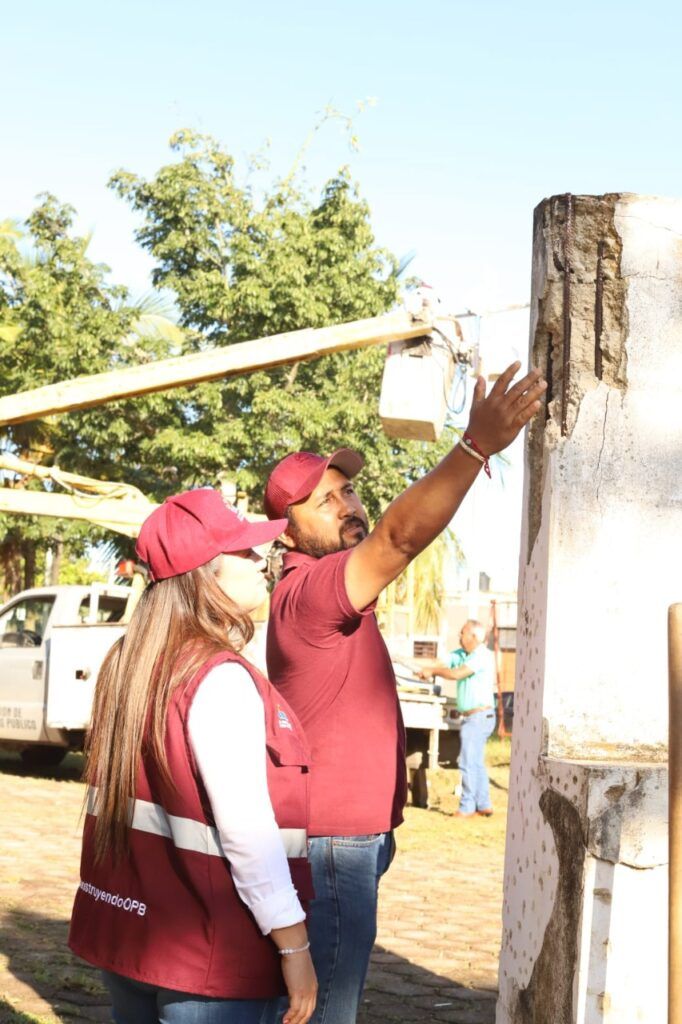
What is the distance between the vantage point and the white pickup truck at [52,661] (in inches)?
512

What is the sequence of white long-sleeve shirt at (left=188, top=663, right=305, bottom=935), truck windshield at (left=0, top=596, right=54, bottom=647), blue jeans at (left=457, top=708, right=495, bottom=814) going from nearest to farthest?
white long-sleeve shirt at (left=188, top=663, right=305, bottom=935)
blue jeans at (left=457, top=708, right=495, bottom=814)
truck windshield at (left=0, top=596, right=54, bottom=647)

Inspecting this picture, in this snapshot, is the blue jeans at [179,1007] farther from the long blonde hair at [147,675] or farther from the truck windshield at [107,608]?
the truck windshield at [107,608]

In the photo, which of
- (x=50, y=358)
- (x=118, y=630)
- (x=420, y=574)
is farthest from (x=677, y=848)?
(x=420, y=574)

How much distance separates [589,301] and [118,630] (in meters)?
10.5

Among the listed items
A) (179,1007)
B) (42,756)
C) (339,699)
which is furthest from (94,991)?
(42,756)

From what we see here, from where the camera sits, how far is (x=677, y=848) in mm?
1984

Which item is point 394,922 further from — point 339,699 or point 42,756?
point 42,756

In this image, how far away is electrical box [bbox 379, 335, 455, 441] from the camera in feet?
34.8

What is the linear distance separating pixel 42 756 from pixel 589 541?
1294cm

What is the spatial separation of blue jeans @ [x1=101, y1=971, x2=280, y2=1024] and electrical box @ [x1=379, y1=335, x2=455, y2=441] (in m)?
8.23

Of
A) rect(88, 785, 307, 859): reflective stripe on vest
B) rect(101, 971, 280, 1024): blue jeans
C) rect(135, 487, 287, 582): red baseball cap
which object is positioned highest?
rect(135, 487, 287, 582): red baseball cap

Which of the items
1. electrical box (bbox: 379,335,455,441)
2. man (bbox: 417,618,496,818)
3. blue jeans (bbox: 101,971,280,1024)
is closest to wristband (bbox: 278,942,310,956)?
blue jeans (bbox: 101,971,280,1024)

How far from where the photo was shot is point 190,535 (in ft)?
8.68

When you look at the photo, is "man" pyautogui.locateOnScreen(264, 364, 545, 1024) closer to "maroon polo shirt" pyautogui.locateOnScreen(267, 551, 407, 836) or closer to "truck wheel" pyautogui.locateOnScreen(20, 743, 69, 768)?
"maroon polo shirt" pyautogui.locateOnScreen(267, 551, 407, 836)
